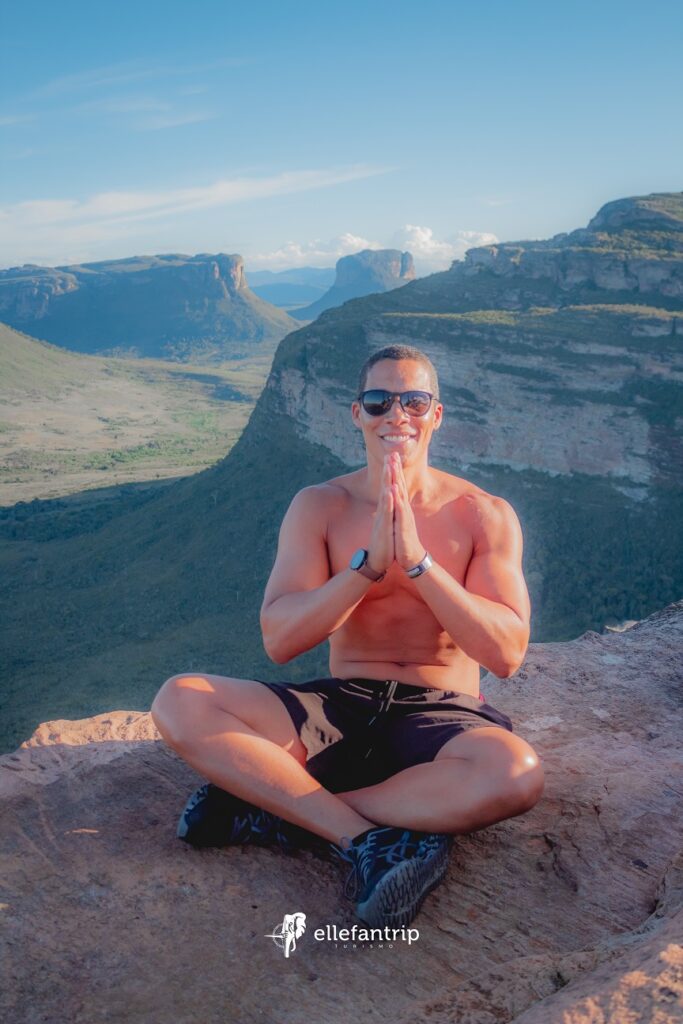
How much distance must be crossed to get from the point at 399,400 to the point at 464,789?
74.7 inches

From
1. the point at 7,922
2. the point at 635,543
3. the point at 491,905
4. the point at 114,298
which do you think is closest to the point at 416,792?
the point at 491,905

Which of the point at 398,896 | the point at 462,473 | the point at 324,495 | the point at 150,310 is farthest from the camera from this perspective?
the point at 150,310

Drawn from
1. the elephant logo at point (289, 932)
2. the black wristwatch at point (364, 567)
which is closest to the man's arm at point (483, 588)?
the black wristwatch at point (364, 567)

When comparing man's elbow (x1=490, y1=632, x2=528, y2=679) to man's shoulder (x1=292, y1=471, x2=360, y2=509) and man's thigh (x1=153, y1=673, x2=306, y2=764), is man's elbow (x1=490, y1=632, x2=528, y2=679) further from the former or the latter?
man's shoulder (x1=292, y1=471, x2=360, y2=509)

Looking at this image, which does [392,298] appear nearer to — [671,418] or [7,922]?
[671,418]

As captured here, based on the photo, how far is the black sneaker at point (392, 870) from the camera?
11.6 ft

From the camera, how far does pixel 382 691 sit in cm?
441

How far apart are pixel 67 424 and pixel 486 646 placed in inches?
3492

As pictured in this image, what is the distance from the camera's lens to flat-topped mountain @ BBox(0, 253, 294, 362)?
154 m

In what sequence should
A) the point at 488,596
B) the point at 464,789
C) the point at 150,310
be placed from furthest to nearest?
1. the point at 150,310
2. the point at 488,596
3. the point at 464,789

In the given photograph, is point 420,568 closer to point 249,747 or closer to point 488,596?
point 488,596

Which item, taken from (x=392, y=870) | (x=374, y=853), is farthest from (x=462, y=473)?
(x=392, y=870)

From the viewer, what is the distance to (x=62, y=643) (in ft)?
113

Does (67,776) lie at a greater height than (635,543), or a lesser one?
greater
